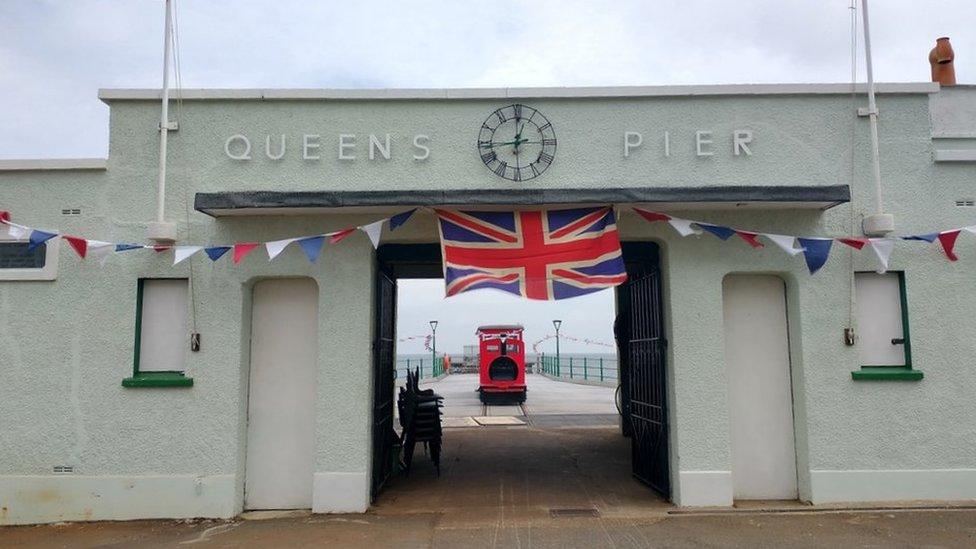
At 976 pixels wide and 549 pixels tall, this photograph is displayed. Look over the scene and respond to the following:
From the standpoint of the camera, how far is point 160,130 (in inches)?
298

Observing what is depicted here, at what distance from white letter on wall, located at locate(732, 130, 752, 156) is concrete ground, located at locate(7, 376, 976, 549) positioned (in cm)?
397

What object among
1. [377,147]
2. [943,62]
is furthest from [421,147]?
[943,62]

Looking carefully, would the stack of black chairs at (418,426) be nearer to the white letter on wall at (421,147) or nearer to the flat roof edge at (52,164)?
the white letter on wall at (421,147)

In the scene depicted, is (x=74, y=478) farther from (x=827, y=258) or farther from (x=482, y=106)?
(x=827, y=258)

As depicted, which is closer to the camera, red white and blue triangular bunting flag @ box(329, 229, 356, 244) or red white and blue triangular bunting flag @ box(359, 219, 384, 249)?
red white and blue triangular bunting flag @ box(359, 219, 384, 249)

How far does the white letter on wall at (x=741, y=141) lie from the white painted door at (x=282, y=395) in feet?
16.9

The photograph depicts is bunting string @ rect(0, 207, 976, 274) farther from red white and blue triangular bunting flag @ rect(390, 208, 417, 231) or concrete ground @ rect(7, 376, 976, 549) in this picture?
concrete ground @ rect(7, 376, 976, 549)

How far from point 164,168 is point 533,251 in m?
4.21

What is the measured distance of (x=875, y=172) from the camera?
741cm

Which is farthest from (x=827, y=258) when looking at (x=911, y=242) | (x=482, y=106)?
(x=482, y=106)

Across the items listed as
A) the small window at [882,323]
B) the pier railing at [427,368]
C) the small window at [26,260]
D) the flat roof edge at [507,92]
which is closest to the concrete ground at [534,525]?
the small window at [882,323]

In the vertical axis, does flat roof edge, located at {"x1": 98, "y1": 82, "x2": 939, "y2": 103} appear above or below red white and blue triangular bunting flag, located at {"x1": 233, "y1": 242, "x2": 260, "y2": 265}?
above

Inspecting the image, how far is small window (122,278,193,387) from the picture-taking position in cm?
751

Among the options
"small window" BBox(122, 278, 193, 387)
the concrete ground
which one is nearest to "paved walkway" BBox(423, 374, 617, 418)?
the concrete ground
